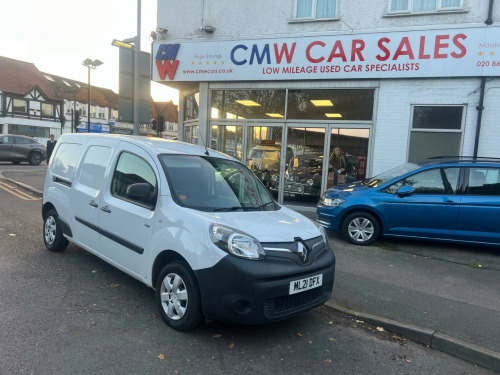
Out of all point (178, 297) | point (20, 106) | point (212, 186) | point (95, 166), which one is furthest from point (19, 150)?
point (20, 106)

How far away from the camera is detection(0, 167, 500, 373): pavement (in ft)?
12.0

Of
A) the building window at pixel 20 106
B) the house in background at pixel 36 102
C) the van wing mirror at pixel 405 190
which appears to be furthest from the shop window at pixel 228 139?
the building window at pixel 20 106

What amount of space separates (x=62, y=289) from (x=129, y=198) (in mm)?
1337

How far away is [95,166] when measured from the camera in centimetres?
484

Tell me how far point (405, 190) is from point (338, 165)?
3435 millimetres

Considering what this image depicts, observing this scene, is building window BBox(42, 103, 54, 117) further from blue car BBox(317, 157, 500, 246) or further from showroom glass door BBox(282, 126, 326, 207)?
blue car BBox(317, 157, 500, 246)

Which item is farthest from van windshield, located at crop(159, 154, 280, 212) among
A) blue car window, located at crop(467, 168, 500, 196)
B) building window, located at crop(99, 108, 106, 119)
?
building window, located at crop(99, 108, 106, 119)

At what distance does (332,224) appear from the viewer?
7.18 m

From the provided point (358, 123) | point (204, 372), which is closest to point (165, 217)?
point (204, 372)

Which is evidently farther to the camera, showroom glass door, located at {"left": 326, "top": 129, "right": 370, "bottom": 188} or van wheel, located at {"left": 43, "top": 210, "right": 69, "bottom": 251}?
showroom glass door, located at {"left": 326, "top": 129, "right": 370, "bottom": 188}

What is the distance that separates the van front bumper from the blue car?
3950mm

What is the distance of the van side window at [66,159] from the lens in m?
5.30

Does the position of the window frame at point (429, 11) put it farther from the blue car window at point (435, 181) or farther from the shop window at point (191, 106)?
the shop window at point (191, 106)

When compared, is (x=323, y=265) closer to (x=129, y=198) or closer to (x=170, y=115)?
(x=129, y=198)
